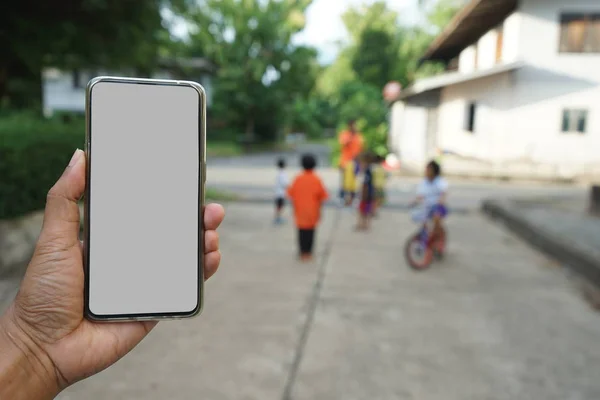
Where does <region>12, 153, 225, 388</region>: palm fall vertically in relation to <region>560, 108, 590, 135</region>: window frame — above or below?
below

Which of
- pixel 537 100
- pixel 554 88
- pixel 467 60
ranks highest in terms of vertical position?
pixel 467 60

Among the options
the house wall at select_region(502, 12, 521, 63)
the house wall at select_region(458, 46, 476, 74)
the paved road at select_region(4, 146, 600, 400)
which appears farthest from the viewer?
the house wall at select_region(458, 46, 476, 74)

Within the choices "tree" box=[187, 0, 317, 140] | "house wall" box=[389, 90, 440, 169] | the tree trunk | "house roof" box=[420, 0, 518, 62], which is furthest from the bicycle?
"tree" box=[187, 0, 317, 140]

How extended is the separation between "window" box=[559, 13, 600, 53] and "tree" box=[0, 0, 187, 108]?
33.7 ft

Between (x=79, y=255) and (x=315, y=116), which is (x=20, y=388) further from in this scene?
→ (x=315, y=116)

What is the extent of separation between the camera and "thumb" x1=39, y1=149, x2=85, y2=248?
53.6 inches

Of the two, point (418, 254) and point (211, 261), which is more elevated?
point (211, 261)

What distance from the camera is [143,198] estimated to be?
139 cm

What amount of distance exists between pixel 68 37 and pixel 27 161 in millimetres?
4214

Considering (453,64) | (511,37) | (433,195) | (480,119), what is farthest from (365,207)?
(453,64)

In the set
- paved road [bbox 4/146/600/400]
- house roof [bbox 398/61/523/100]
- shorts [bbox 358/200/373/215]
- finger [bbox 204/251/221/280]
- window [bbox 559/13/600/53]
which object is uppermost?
window [bbox 559/13/600/53]

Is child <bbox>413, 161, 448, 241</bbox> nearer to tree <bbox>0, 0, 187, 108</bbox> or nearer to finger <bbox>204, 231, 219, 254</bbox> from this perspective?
finger <bbox>204, 231, 219, 254</bbox>

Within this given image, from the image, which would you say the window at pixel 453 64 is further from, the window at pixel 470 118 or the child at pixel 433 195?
the child at pixel 433 195

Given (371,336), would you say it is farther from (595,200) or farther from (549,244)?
(595,200)
